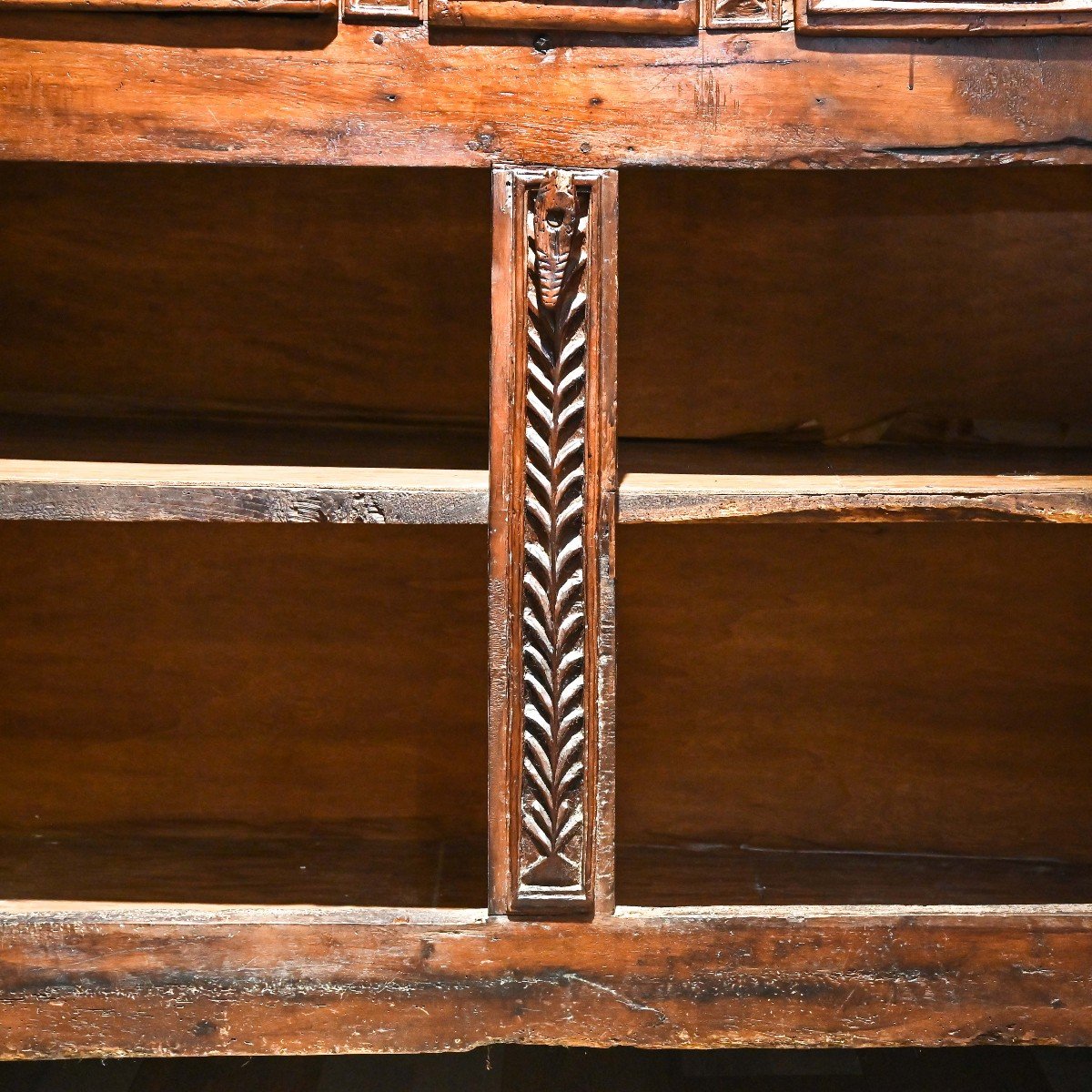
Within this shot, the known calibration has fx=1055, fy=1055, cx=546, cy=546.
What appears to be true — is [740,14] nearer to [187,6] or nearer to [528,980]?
[187,6]

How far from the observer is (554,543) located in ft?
3.42

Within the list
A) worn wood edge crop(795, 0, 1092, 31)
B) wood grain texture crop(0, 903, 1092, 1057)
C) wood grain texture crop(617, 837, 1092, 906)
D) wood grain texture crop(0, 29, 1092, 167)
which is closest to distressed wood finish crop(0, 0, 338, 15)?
wood grain texture crop(0, 29, 1092, 167)

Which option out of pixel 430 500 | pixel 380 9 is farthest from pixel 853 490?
pixel 380 9

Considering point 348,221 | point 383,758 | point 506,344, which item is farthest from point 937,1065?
point 348,221

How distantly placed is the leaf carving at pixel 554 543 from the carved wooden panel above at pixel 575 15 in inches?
5.6

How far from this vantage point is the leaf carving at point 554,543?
101 cm

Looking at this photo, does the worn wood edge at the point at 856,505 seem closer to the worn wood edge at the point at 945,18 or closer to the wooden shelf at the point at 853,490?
the wooden shelf at the point at 853,490

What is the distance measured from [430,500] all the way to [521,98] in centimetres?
40

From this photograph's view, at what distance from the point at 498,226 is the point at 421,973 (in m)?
0.74

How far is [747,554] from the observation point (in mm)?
1446

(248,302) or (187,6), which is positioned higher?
(187,6)

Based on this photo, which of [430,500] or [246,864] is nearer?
[430,500]

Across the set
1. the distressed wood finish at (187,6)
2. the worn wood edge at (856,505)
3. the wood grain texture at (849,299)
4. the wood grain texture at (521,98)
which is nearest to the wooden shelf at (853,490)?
the worn wood edge at (856,505)

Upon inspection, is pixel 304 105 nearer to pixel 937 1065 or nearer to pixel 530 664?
pixel 530 664
